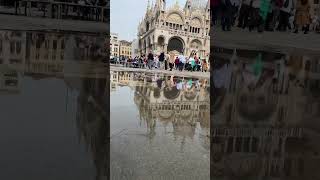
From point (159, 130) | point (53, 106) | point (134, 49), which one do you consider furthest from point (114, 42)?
point (53, 106)

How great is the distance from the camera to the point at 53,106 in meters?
4.13

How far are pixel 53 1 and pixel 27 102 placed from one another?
94 cm

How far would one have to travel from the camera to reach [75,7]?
4.20 metres

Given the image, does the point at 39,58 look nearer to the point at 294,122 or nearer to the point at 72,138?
the point at 72,138

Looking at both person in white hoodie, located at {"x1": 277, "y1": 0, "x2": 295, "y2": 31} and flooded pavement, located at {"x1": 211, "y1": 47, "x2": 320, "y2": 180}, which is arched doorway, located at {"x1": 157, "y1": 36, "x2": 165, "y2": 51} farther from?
flooded pavement, located at {"x1": 211, "y1": 47, "x2": 320, "y2": 180}

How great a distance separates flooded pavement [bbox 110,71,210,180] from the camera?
593 centimetres

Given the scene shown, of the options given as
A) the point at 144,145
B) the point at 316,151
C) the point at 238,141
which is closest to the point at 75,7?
the point at 238,141

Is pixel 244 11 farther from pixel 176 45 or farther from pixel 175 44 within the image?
pixel 176 45

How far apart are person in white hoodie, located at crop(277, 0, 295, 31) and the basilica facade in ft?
71.6

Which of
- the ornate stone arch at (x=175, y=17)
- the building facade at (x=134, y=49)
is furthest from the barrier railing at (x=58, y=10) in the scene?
the ornate stone arch at (x=175, y=17)

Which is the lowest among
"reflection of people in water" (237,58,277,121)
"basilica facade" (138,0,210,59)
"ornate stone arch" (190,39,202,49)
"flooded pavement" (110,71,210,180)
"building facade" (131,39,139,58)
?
"flooded pavement" (110,71,210,180)

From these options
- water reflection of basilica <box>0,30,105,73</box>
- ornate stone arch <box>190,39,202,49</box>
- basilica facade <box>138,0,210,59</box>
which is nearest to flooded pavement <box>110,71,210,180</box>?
water reflection of basilica <box>0,30,105,73</box>

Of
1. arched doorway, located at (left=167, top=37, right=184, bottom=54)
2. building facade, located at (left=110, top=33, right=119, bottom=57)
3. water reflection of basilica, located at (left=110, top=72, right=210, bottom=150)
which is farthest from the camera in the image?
arched doorway, located at (left=167, top=37, right=184, bottom=54)

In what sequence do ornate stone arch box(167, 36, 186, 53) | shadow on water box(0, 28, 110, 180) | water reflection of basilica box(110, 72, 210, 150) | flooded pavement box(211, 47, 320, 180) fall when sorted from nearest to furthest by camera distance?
shadow on water box(0, 28, 110, 180), flooded pavement box(211, 47, 320, 180), water reflection of basilica box(110, 72, 210, 150), ornate stone arch box(167, 36, 186, 53)
